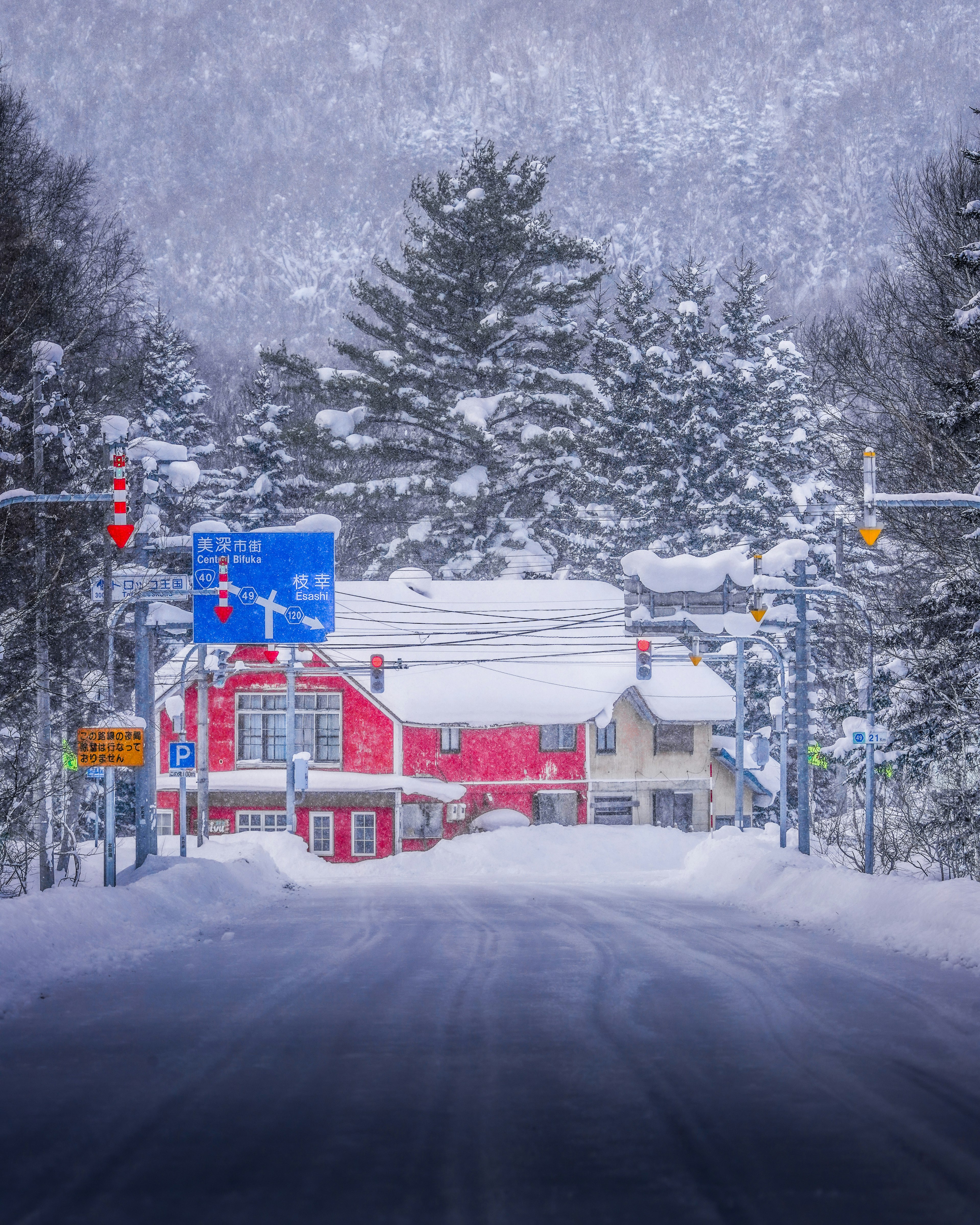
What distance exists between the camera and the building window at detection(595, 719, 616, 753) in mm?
47219

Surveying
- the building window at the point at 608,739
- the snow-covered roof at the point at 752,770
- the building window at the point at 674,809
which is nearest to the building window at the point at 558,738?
the building window at the point at 608,739

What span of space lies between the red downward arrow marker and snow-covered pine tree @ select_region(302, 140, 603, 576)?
33971mm

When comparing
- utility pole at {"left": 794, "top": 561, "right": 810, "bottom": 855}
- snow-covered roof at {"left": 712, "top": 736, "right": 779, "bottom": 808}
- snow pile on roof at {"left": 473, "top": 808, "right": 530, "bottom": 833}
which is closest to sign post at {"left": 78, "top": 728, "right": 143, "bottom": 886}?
Answer: utility pole at {"left": 794, "top": 561, "right": 810, "bottom": 855}

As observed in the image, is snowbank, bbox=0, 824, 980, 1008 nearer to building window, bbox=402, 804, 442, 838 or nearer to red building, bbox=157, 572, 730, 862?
building window, bbox=402, 804, 442, 838

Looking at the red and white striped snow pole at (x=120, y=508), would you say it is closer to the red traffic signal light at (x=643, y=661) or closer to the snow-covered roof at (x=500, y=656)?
the red traffic signal light at (x=643, y=661)

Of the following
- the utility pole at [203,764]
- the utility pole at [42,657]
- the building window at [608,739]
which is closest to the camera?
the utility pole at [42,657]

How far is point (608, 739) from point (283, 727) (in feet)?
39.6

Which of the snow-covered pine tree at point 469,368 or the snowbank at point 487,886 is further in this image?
the snow-covered pine tree at point 469,368

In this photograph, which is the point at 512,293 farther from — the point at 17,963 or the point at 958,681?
the point at 17,963

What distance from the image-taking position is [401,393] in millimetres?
51375

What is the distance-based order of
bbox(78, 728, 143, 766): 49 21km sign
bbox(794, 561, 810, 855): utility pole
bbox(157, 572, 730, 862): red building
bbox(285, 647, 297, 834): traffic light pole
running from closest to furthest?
bbox(78, 728, 143, 766): 49 21km sign, bbox(794, 561, 810, 855): utility pole, bbox(285, 647, 297, 834): traffic light pole, bbox(157, 572, 730, 862): red building

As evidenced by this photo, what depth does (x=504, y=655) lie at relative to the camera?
156 feet

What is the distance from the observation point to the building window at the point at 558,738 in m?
46.5

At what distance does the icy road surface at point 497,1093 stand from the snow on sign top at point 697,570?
15.6 m
